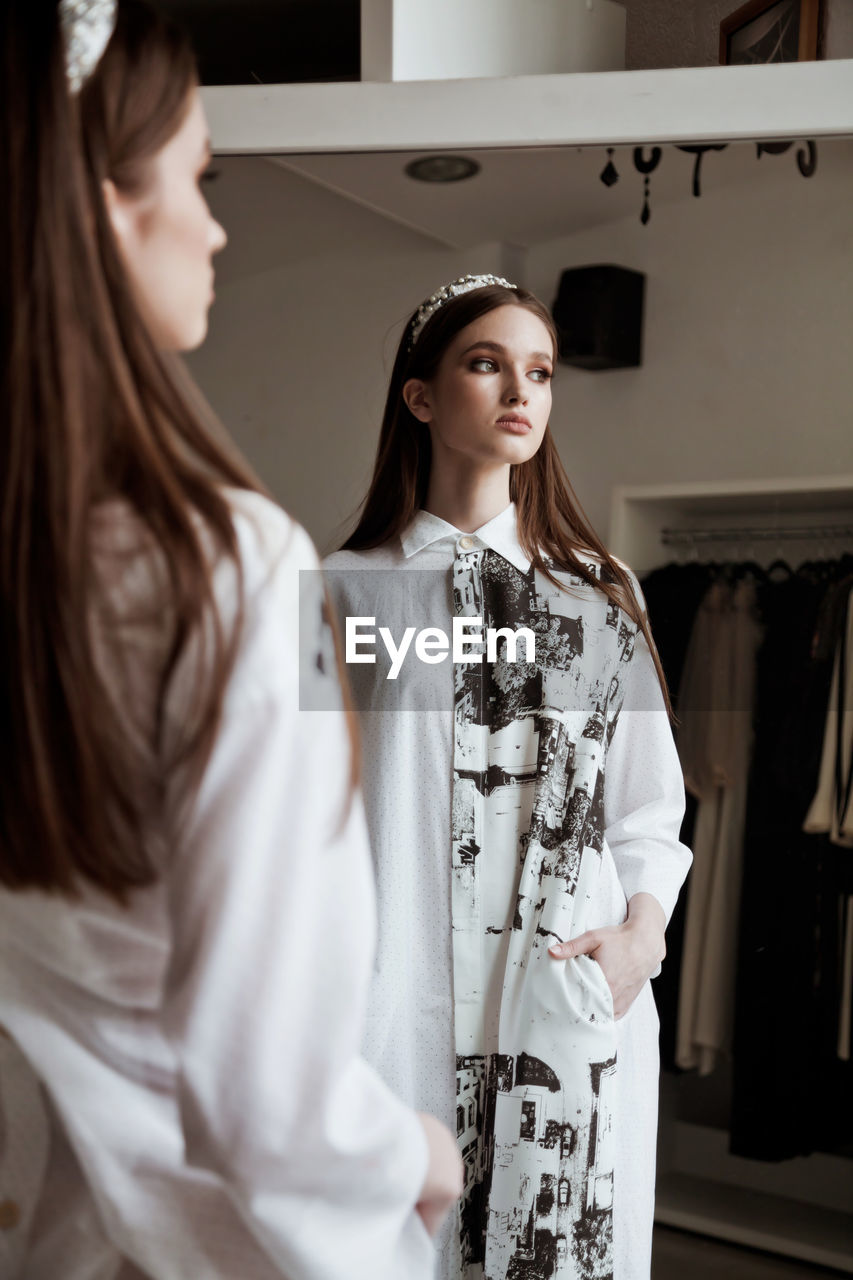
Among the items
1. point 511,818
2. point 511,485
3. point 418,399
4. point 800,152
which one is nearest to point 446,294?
point 418,399

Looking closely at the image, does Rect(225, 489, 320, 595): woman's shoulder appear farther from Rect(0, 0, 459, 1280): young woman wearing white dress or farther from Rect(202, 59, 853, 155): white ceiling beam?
Rect(202, 59, 853, 155): white ceiling beam

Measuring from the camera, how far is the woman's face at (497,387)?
1.47m

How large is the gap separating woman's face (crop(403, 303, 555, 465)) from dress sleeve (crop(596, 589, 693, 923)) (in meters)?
0.32

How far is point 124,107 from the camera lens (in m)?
0.60

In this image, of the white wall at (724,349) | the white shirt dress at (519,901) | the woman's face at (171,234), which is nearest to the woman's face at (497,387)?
the white shirt dress at (519,901)

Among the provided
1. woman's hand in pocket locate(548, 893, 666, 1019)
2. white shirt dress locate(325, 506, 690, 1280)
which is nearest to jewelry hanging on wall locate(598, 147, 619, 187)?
white shirt dress locate(325, 506, 690, 1280)

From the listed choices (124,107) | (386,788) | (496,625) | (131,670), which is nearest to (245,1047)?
(131,670)

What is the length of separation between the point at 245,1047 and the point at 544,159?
1488mm

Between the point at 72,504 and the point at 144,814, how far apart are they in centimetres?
16

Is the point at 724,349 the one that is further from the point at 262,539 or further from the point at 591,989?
the point at 262,539

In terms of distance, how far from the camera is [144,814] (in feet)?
1.87

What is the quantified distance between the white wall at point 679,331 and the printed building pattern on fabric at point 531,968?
403mm

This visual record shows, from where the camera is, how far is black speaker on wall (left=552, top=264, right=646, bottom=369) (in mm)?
1707

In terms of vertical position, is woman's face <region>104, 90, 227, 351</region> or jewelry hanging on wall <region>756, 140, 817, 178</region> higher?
jewelry hanging on wall <region>756, 140, 817, 178</region>
